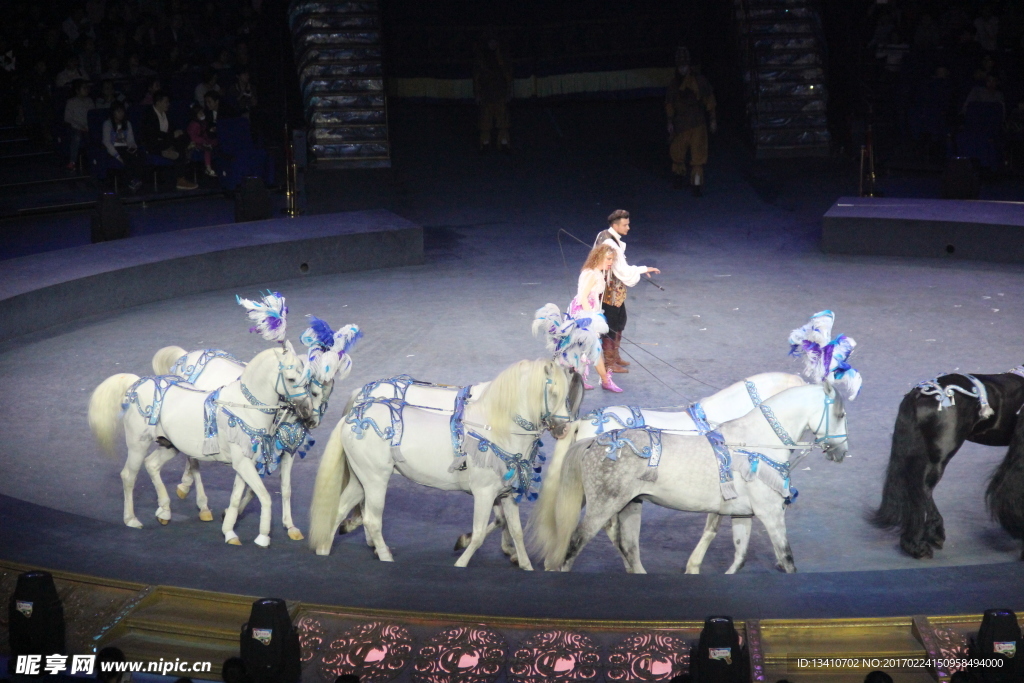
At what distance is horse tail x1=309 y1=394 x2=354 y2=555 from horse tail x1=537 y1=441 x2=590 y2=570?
1.35 m

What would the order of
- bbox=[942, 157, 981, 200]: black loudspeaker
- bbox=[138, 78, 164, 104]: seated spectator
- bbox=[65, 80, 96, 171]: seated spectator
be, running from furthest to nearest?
bbox=[138, 78, 164, 104]: seated spectator, bbox=[65, 80, 96, 171]: seated spectator, bbox=[942, 157, 981, 200]: black loudspeaker

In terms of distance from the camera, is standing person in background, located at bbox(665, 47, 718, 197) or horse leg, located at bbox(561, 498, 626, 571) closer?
horse leg, located at bbox(561, 498, 626, 571)

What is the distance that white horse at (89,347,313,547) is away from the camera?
723 centimetres

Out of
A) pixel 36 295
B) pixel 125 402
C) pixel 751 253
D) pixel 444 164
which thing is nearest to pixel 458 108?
pixel 444 164

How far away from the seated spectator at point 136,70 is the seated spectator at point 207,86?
3.56 feet

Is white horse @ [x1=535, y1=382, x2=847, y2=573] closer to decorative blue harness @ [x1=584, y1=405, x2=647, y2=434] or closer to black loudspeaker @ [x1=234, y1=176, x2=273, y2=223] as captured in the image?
decorative blue harness @ [x1=584, y1=405, x2=647, y2=434]

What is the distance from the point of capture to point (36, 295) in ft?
39.7

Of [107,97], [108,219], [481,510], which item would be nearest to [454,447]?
[481,510]

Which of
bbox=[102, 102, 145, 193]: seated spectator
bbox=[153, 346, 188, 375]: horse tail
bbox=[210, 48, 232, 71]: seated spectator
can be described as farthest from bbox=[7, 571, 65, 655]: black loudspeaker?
bbox=[210, 48, 232, 71]: seated spectator

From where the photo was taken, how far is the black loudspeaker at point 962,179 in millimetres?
16031

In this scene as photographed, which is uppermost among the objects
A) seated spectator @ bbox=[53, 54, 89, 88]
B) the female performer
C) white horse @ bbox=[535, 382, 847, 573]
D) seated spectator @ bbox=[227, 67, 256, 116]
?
seated spectator @ bbox=[53, 54, 89, 88]

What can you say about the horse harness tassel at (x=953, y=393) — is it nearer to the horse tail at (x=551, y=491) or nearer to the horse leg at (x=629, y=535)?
the horse leg at (x=629, y=535)

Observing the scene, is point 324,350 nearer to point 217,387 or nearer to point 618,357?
point 217,387

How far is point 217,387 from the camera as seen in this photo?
307 inches
